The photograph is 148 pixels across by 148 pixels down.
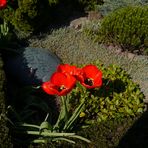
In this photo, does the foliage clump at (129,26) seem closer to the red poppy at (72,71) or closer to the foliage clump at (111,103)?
the foliage clump at (111,103)

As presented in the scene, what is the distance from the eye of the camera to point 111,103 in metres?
6.10

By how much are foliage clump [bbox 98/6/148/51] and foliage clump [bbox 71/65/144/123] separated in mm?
1287

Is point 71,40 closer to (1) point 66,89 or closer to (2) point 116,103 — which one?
(2) point 116,103

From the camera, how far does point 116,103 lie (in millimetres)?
6090

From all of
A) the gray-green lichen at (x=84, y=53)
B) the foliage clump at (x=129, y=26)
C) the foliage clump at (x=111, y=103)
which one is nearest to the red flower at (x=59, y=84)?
the foliage clump at (x=111, y=103)

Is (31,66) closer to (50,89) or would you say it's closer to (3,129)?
(50,89)

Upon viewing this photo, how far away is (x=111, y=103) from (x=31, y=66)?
1368 mm

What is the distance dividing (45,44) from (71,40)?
38cm

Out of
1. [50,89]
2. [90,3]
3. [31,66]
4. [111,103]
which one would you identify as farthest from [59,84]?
[90,3]

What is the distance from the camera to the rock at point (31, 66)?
22.4 ft

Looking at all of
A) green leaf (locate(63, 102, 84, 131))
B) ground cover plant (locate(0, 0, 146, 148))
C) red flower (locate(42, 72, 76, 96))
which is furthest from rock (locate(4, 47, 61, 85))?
red flower (locate(42, 72, 76, 96))

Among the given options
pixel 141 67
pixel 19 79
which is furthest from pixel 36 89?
pixel 141 67

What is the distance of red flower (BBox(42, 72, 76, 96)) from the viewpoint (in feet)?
17.2

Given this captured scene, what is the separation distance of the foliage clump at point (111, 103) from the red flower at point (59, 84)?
741 mm
